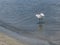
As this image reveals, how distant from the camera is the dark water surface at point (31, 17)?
5555 millimetres

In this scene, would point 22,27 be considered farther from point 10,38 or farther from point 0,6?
point 0,6

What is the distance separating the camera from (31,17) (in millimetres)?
6402

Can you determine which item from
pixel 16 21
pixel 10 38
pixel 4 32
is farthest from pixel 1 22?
pixel 10 38

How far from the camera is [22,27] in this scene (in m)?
5.93

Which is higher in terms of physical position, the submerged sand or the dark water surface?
the dark water surface

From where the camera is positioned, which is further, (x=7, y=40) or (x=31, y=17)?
(x=31, y=17)

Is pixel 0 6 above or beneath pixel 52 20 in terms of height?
above

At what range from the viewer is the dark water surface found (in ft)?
18.2

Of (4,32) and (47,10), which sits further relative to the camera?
(47,10)

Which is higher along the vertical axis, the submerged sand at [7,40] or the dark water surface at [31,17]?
the dark water surface at [31,17]

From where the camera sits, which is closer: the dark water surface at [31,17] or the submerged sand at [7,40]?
the submerged sand at [7,40]

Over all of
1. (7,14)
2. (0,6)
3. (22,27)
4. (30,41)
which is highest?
(0,6)

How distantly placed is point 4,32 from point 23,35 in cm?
47

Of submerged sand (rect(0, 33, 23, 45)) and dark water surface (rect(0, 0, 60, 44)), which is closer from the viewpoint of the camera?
submerged sand (rect(0, 33, 23, 45))
